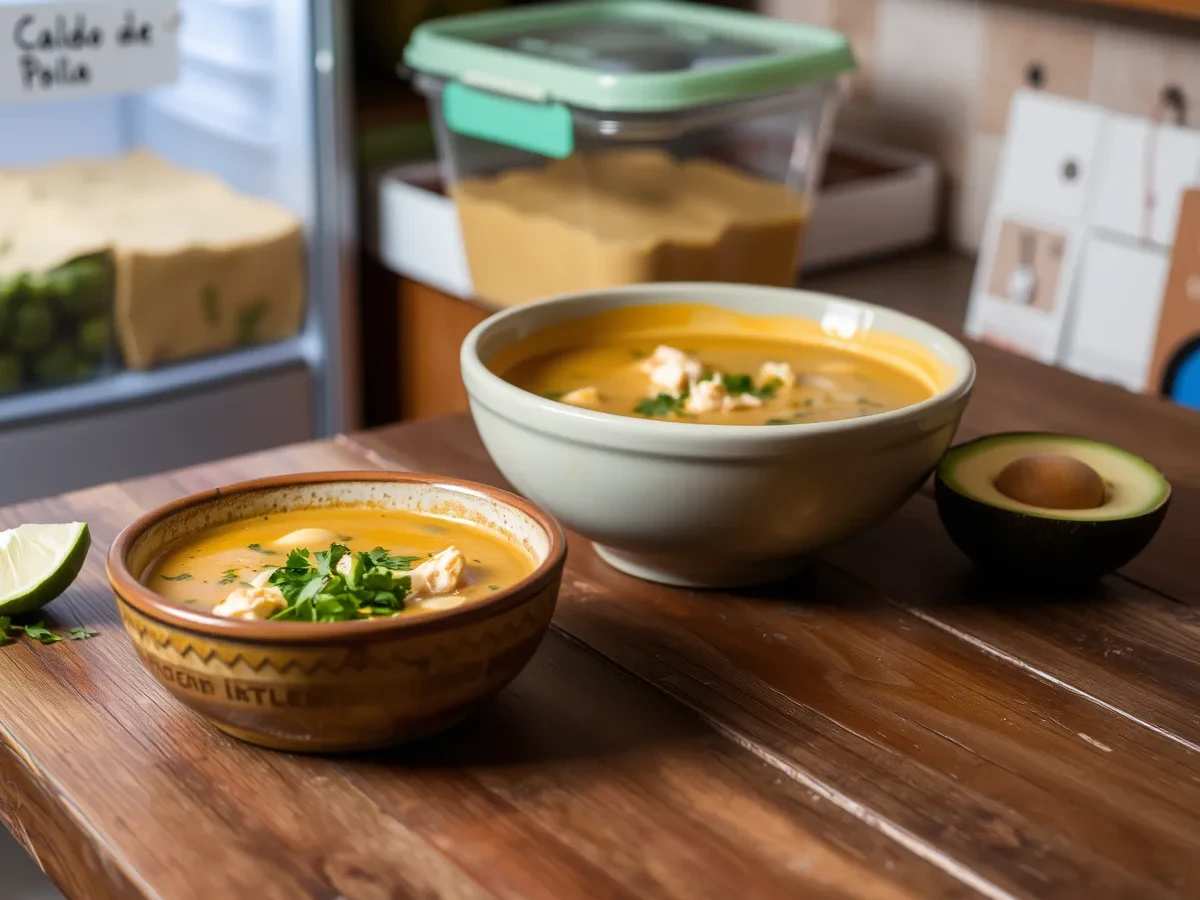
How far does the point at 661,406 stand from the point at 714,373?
0.27 feet

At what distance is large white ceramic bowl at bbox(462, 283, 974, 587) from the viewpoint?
0.96 m

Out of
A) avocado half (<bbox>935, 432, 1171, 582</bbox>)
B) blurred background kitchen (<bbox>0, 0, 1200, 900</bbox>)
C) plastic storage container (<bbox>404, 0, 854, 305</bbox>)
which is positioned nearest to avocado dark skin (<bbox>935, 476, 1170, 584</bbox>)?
avocado half (<bbox>935, 432, 1171, 582</bbox>)

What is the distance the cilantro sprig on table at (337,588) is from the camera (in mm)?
838

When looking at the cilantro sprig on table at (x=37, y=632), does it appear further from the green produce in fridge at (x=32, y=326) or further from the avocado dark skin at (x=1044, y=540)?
the green produce in fridge at (x=32, y=326)

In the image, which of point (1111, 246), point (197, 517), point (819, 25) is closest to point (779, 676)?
point (197, 517)

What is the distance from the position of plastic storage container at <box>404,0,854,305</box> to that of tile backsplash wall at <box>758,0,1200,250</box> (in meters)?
0.41

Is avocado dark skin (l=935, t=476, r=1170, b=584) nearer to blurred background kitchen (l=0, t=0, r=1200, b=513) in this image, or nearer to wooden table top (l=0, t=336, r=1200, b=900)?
wooden table top (l=0, t=336, r=1200, b=900)

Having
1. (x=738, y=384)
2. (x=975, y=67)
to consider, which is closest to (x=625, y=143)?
(x=975, y=67)

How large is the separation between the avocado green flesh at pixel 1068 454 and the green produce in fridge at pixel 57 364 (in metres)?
1.46

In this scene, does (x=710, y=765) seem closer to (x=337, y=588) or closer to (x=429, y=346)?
(x=337, y=588)

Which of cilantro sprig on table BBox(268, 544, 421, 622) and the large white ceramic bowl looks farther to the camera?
the large white ceramic bowl

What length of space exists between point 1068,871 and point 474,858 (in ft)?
1.00

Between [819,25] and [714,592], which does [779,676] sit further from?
[819,25]

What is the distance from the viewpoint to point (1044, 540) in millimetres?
1063
